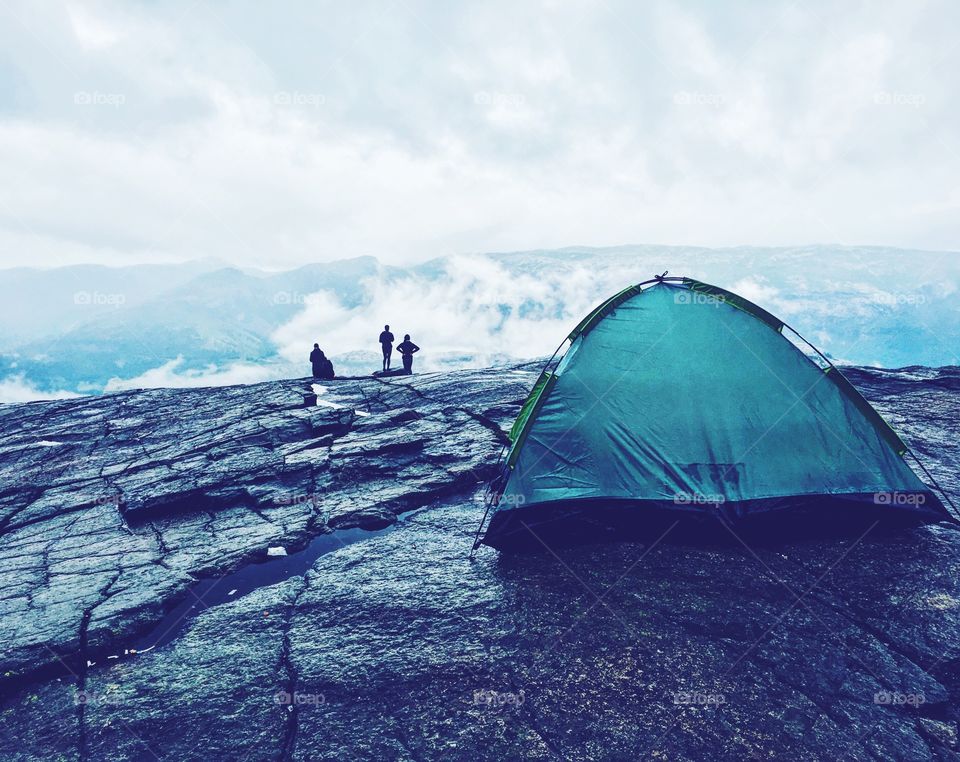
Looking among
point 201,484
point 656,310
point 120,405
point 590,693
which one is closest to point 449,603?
point 590,693

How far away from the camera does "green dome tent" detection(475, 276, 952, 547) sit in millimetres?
7578

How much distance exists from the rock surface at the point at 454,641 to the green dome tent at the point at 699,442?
763 mm

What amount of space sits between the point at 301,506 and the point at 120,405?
1560cm

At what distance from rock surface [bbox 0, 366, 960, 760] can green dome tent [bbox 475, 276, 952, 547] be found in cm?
76

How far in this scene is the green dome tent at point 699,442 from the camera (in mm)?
7578

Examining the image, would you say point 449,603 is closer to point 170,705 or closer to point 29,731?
point 170,705

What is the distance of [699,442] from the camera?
303 inches
